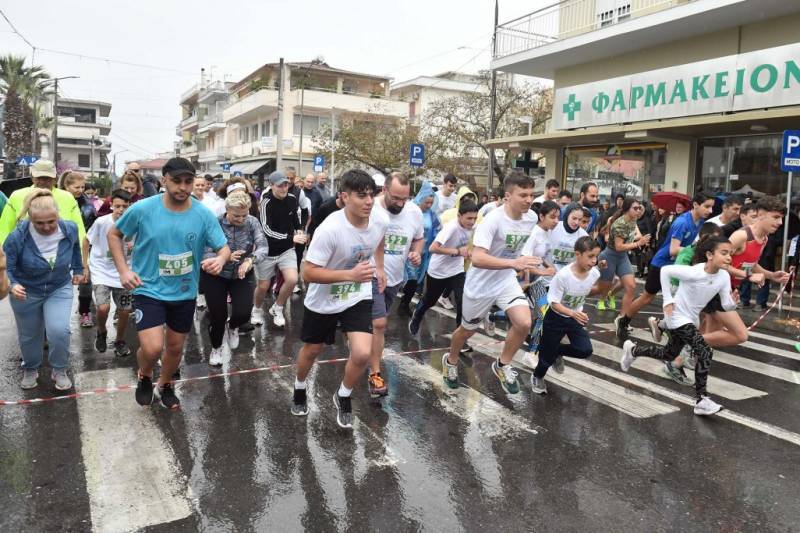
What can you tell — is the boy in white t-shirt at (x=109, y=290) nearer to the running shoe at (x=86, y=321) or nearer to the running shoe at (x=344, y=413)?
the running shoe at (x=86, y=321)

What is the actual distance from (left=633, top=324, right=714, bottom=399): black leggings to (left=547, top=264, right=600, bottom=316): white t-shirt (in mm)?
874

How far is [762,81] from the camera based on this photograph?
12523mm

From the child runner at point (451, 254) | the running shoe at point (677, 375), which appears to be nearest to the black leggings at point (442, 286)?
the child runner at point (451, 254)

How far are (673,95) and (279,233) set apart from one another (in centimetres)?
1059

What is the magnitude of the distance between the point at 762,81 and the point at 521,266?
406 inches

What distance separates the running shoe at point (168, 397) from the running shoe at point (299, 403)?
3.11 feet

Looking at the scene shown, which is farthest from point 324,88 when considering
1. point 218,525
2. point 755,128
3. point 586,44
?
point 218,525

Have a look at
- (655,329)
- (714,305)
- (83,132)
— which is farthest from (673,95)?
(83,132)

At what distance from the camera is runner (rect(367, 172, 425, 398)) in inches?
219

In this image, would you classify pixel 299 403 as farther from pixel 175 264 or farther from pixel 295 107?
pixel 295 107

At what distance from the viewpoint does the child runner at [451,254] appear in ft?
22.9

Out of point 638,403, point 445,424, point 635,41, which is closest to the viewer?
point 445,424

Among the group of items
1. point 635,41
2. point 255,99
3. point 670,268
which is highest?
point 255,99

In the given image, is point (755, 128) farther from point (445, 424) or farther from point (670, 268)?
point (445, 424)
